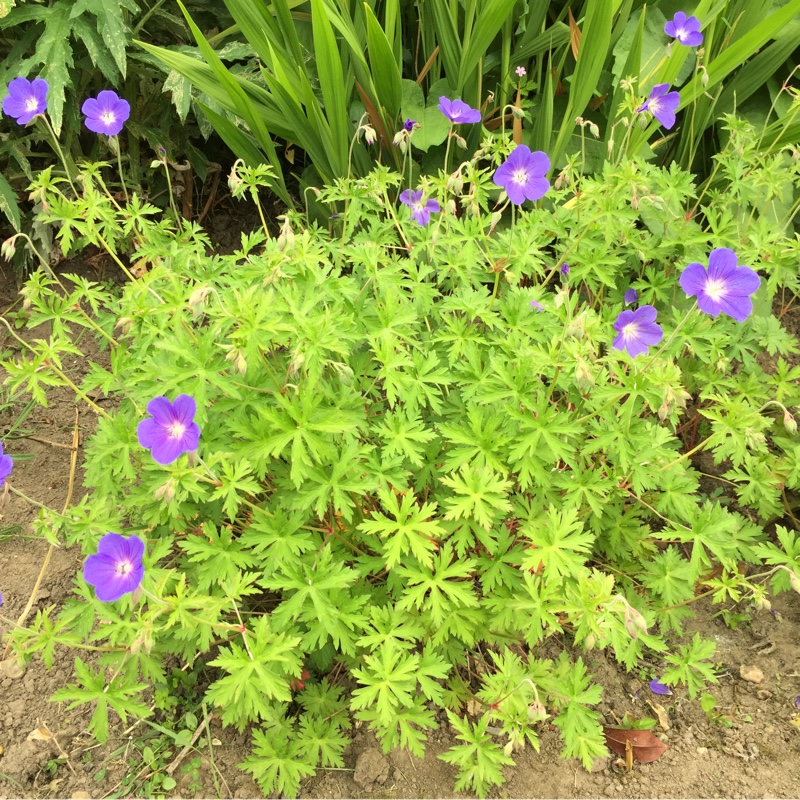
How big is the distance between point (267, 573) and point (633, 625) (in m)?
0.73

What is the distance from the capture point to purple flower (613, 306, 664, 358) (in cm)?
185

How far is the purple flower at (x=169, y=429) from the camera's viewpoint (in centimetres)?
125

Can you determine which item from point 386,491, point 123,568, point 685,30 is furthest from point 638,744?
point 685,30

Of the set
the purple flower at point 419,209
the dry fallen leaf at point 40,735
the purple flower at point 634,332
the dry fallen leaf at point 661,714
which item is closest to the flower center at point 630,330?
the purple flower at point 634,332

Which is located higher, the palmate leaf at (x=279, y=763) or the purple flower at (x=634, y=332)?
the purple flower at (x=634, y=332)

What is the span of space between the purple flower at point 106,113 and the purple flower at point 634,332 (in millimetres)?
1530

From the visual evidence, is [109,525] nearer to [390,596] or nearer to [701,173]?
[390,596]

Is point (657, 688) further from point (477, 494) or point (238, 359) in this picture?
point (238, 359)

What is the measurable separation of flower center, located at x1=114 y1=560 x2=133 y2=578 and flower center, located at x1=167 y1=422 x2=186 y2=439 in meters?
0.25

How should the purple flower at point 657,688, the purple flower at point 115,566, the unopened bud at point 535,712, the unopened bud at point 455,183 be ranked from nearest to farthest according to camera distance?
the purple flower at point 115,566, the unopened bud at point 535,712, the unopened bud at point 455,183, the purple flower at point 657,688

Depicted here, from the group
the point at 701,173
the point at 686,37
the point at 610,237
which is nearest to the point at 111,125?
the point at 610,237

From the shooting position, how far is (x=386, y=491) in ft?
4.76

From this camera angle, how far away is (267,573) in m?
1.43

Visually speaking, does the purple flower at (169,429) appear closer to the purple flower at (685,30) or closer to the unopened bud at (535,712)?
the unopened bud at (535,712)
